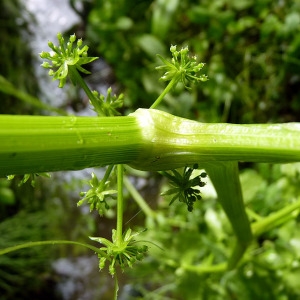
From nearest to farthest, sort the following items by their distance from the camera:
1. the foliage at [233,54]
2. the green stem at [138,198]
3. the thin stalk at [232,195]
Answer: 1. the thin stalk at [232,195]
2. the green stem at [138,198]
3. the foliage at [233,54]

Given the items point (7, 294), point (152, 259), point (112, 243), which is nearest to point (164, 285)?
point (152, 259)

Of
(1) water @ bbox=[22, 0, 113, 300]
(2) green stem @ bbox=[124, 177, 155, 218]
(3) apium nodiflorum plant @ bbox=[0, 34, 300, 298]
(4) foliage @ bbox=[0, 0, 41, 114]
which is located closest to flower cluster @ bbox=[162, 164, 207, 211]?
(3) apium nodiflorum plant @ bbox=[0, 34, 300, 298]

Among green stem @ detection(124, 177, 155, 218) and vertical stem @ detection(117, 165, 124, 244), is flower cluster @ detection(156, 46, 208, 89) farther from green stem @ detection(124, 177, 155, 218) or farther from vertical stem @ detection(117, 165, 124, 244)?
green stem @ detection(124, 177, 155, 218)

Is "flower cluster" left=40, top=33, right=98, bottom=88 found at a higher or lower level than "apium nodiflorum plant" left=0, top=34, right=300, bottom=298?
higher

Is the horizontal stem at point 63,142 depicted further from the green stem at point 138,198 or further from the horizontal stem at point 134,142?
the green stem at point 138,198

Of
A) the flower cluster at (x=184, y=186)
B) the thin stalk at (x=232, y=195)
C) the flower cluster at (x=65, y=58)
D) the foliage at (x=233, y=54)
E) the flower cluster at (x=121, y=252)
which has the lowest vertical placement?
the flower cluster at (x=121, y=252)

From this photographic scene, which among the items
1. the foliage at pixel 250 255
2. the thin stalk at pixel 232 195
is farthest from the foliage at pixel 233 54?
the thin stalk at pixel 232 195
